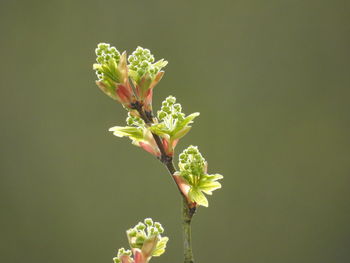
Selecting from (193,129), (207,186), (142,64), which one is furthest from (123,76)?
(193,129)

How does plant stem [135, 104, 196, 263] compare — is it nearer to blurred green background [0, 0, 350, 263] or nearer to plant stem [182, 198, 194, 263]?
plant stem [182, 198, 194, 263]

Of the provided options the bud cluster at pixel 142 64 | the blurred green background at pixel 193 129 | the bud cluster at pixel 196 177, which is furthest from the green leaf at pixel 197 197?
the blurred green background at pixel 193 129

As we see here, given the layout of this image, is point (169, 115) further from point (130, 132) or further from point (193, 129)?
point (193, 129)

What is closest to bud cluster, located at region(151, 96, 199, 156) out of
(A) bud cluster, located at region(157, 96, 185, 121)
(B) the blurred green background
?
(A) bud cluster, located at region(157, 96, 185, 121)

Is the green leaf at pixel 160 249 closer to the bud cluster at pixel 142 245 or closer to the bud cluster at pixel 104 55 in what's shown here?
the bud cluster at pixel 142 245
